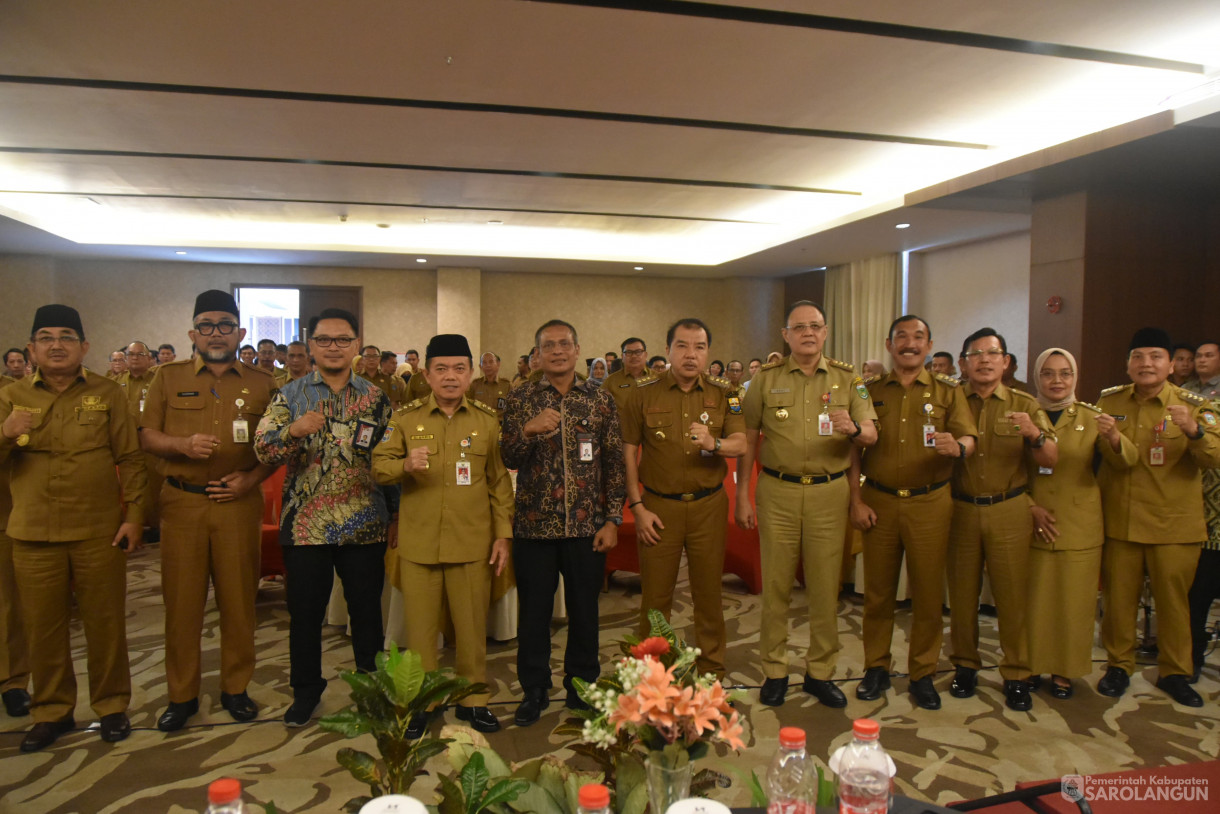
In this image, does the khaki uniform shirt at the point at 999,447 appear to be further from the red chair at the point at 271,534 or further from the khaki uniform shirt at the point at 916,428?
the red chair at the point at 271,534

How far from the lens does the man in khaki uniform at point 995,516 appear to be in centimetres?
341

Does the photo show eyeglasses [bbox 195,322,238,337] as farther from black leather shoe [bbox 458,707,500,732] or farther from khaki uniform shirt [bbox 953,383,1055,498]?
khaki uniform shirt [bbox 953,383,1055,498]

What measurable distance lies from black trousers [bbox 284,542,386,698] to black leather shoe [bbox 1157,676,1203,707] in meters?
3.78

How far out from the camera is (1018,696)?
11.2 feet

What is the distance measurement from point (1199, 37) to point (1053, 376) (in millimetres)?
2757

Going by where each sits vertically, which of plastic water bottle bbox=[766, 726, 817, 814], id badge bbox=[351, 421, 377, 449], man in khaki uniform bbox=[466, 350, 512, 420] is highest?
man in khaki uniform bbox=[466, 350, 512, 420]

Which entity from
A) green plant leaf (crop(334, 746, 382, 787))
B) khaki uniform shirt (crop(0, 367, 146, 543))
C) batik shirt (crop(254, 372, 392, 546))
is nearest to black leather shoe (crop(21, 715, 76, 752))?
khaki uniform shirt (crop(0, 367, 146, 543))

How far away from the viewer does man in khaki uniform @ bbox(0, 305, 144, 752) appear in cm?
300

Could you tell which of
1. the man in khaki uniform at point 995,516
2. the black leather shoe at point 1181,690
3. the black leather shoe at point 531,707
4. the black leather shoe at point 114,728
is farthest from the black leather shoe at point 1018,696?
the black leather shoe at point 114,728

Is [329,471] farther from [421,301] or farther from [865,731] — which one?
[421,301]

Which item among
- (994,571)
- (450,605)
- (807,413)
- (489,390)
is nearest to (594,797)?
(450,605)

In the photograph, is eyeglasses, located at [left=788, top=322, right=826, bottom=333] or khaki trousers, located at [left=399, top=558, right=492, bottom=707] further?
eyeglasses, located at [left=788, top=322, right=826, bottom=333]

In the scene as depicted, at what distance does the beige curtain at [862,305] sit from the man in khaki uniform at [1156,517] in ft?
24.7

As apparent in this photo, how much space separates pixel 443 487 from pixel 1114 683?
336 centimetres
